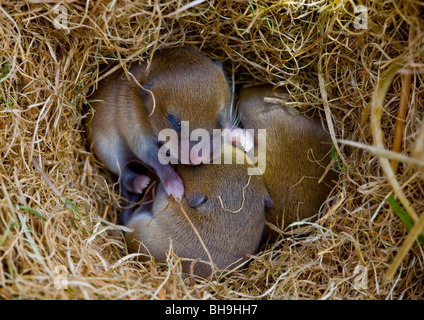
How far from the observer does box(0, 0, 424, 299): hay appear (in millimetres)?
2453

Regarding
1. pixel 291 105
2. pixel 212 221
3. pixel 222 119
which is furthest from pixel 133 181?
pixel 291 105

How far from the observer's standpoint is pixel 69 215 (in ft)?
8.91

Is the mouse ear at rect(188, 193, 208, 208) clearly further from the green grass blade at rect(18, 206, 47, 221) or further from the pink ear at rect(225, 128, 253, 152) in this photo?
the green grass blade at rect(18, 206, 47, 221)

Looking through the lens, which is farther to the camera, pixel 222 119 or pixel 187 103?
pixel 222 119

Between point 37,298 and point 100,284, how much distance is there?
31 centimetres

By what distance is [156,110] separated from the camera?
2.94 m

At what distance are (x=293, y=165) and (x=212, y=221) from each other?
717 mm

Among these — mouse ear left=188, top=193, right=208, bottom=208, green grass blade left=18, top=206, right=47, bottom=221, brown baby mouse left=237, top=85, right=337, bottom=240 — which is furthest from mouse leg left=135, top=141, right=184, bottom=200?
green grass blade left=18, top=206, right=47, bottom=221

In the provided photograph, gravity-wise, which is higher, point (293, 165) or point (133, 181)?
point (293, 165)

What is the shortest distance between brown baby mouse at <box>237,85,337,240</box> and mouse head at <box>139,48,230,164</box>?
464mm

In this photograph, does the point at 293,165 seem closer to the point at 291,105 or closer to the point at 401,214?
A: the point at 291,105

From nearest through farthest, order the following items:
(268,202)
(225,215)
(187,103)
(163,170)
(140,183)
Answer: (187,103) → (225,215) → (268,202) → (163,170) → (140,183)

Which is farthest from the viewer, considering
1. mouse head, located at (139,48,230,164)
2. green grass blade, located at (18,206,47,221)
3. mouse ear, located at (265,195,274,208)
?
mouse ear, located at (265,195,274,208)

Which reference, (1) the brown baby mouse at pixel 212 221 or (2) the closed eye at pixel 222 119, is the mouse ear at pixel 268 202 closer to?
(1) the brown baby mouse at pixel 212 221
